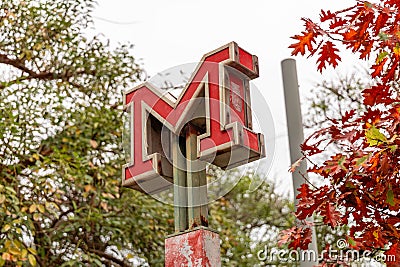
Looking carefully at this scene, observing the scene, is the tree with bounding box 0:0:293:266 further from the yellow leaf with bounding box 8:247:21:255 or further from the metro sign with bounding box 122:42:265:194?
the metro sign with bounding box 122:42:265:194

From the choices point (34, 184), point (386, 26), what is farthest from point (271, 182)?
point (386, 26)

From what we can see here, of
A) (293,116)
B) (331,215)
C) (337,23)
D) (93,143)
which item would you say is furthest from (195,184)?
(93,143)

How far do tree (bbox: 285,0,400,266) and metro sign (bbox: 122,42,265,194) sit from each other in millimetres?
180

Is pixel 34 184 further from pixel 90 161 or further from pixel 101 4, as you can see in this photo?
pixel 101 4

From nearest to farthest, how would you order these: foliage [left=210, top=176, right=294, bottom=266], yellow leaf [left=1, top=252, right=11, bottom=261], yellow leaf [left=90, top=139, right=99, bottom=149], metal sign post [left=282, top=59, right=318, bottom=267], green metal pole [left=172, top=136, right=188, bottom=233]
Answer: green metal pole [left=172, top=136, right=188, bottom=233], metal sign post [left=282, top=59, right=318, bottom=267], yellow leaf [left=1, top=252, right=11, bottom=261], yellow leaf [left=90, top=139, right=99, bottom=149], foliage [left=210, top=176, right=294, bottom=266]

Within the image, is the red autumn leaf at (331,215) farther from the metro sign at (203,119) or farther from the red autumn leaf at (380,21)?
the red autumn leaf at (380,21)

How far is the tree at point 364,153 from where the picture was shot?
1340 mm

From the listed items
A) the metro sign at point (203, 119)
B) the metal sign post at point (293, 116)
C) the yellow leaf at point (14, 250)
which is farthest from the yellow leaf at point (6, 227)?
the metro sign at point (203, 119)

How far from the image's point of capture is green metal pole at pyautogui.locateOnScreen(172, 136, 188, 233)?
4.56 ft

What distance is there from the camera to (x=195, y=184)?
140cm

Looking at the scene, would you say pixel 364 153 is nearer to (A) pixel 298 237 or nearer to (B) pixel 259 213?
(A) pixel 298 237

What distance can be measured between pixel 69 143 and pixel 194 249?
2325mm

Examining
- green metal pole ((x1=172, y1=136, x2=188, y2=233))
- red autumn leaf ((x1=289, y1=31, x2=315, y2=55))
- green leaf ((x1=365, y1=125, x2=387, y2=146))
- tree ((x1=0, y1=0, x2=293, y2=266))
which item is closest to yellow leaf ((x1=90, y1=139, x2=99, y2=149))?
tree ((x1=0, y1=0, x2=293, y2=266))

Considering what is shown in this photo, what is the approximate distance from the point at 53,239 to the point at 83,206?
0.85 ft
